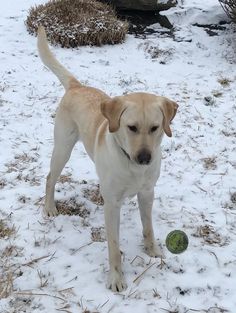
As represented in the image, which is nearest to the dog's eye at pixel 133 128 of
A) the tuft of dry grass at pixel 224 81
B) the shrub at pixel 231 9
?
the tuft of dry grass at pixel 224 81

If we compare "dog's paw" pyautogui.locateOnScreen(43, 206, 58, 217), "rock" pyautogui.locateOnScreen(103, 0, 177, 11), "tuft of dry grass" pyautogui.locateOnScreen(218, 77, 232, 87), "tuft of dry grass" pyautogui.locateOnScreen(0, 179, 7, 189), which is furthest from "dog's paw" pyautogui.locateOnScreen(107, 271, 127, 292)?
"rock" pyautogui.locateOnScreen(103, 0, 177, 11)

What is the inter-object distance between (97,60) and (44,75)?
0.90 metres

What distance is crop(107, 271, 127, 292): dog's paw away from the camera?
3.19m

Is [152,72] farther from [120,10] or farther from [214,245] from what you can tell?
[214,245]

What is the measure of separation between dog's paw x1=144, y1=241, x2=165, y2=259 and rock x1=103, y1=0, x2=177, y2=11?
551cm

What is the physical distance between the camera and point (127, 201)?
4.20 m

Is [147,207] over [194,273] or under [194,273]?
over

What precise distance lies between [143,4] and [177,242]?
18.3 ft

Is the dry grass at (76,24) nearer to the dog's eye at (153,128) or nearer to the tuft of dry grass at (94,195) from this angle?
the tuft of dry grass at (94,195)

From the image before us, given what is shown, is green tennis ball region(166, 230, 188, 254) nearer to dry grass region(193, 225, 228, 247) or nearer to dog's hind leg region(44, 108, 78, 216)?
dry grass region(193, 225, 228, 247)

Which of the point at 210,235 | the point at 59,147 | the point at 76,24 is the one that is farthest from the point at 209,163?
the point at 76,24

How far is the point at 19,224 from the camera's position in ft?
12.5

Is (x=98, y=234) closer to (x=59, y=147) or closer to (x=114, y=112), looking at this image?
(x=59, y=147)

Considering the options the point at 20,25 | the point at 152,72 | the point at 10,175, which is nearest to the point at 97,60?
the point at 152,72
